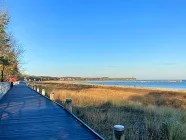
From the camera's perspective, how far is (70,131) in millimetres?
6957

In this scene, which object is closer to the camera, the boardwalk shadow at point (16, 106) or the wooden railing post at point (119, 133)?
the wooden railing post at point (119, 133)

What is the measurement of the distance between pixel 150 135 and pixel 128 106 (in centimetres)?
834

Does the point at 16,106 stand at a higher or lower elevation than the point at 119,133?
lower

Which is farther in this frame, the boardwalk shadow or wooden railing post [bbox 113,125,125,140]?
the boardwalk shadow

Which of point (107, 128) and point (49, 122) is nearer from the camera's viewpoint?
point (49, 122)

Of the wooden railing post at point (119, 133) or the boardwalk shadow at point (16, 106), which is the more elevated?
the wooden railing post at point (119, 133)

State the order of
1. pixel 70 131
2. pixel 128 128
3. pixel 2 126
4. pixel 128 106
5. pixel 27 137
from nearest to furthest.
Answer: pixel 27 137, pixel 70 131, pixel 2 126, pixel 128 128, pixel 128 106

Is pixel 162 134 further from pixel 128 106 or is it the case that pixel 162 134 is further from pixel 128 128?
pixel 128 106

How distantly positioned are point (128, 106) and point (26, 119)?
9.67 meters

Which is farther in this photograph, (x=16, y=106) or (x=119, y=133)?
(x=16, y=106)

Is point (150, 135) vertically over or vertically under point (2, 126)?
under

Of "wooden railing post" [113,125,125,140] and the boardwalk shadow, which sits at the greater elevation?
"wooden railing post" [113,125,125,140]

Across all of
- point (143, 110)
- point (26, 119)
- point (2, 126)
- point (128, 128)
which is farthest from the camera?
point (143, 110)

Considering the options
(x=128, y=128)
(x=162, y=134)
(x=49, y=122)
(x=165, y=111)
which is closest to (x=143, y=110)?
(x=165, y=111)
